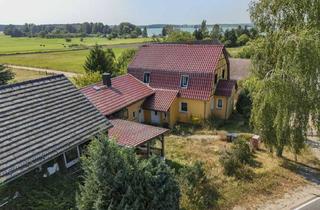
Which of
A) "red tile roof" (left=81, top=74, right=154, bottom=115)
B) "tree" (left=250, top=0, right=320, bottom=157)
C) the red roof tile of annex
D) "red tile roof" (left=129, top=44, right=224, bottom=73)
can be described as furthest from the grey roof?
"red tile roof" (left=129, top=44, right=224, bottom=73)

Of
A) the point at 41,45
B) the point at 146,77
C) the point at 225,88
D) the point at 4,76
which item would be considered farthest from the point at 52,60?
the point at 225,88

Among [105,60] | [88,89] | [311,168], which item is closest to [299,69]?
[311,168]

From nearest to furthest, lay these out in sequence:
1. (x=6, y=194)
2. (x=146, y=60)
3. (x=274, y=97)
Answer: (x=6, y=194) < (x=274, y=97) < (x=146, y=60)

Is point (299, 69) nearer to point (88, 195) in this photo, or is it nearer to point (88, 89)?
point (88, 195)

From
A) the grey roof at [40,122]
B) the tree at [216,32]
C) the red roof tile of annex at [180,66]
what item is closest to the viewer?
the grey roof at [40,122]

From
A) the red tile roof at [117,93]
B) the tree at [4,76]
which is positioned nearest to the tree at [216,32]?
the tree at [4,76]

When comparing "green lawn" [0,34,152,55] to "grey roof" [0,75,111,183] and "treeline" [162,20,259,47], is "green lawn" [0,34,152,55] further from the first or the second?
"grey roof" [0,75,111,183]

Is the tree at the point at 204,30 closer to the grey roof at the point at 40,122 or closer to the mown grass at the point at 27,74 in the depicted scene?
the mown grass at the point at 27,74
